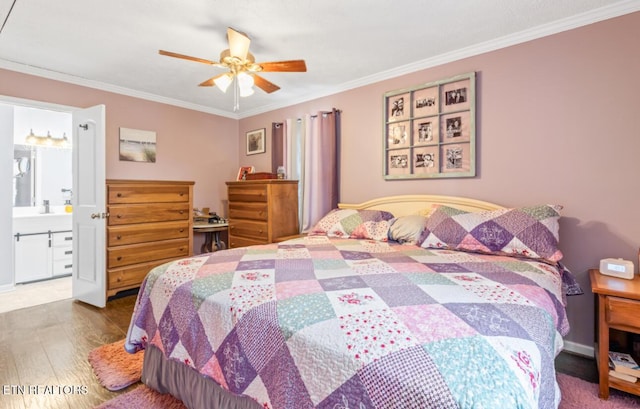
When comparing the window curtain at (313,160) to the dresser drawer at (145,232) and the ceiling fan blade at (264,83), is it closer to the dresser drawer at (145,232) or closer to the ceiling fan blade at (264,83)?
the ceiling fan blade at (264,83)

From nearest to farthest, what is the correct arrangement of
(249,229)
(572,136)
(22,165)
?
(572,136), (249,229), (22,165)

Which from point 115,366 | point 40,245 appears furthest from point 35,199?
point 115,366

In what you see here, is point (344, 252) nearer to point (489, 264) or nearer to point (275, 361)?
point (489, 264)

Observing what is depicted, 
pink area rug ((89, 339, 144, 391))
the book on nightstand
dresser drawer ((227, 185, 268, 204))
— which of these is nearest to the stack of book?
the book on nightstand

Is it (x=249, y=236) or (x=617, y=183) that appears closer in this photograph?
(x=617, y=183)

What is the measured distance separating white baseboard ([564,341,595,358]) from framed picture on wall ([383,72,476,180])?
1439mm

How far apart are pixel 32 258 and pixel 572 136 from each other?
19.2ft

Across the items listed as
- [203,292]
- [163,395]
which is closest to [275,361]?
[203,292]

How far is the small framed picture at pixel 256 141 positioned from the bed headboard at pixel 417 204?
5.73 ft

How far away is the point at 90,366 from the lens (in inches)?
81.0

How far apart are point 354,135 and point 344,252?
5.59 feet

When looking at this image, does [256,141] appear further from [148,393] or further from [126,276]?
[148,393]

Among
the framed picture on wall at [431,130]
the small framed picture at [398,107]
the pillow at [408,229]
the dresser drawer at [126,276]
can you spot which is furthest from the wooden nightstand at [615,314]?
the dresser drawer at [126,276]

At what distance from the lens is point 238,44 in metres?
2.10
